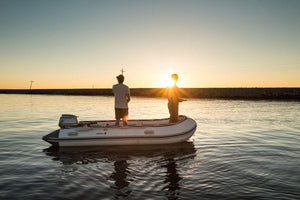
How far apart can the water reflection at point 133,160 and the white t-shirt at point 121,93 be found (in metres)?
1.89

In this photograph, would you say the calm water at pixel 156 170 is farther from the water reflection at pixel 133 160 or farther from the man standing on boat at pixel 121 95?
the man standing on boat at pixel 121 95

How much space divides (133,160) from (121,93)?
2938mm

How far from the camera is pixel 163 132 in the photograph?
10.2 meters

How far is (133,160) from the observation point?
27.5 feet

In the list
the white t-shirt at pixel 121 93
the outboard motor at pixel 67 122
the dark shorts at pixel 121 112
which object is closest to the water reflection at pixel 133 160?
the outboard motor at pixel 67 122

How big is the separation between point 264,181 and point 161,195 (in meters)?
2.96

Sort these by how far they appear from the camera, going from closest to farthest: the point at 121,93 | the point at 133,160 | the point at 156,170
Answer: the point at 156,170
the point at 133,160
the point at 121,93

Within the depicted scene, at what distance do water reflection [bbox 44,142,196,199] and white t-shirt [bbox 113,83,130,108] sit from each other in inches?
74.5

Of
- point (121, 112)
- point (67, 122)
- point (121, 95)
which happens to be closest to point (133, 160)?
point (121, 112)

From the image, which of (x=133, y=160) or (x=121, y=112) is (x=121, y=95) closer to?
(x=121, y=112)

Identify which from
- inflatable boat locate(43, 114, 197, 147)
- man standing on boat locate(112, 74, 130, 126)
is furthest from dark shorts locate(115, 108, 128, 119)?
inflatable boat locate(43, 114, 197, 147)

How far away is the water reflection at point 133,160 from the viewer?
6.13m

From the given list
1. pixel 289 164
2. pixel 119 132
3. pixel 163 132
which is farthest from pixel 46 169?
pixel 289 164

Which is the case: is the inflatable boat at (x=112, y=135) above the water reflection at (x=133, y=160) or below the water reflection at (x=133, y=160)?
above
